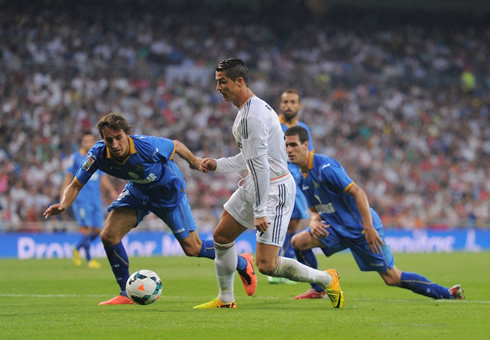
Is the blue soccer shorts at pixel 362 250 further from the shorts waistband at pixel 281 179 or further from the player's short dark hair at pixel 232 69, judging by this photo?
the player's short dark hair at pixel 232 69

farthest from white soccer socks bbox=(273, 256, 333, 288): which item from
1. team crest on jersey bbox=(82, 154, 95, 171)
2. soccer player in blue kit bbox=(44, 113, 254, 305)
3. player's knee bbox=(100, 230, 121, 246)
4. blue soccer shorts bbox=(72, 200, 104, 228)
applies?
blue soccer shorts bbox=(72, 200, 104, 228)

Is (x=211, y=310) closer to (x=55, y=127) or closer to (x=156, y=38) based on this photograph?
(x=55, y=127)

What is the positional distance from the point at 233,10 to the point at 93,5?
626 centimetres

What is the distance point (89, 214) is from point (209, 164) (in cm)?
867

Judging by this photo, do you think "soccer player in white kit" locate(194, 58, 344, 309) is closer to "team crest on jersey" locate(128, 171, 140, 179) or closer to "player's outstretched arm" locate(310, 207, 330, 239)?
"team crest on jersey" locate(128, 171, 140, 179)

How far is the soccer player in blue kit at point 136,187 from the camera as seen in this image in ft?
25.2

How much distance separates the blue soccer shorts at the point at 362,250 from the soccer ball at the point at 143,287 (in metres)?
2.07

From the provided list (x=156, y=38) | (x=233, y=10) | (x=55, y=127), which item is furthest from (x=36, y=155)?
(x=233, y=10)

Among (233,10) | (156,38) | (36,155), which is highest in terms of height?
(233,10)

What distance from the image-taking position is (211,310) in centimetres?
733

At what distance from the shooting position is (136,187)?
27.7ft

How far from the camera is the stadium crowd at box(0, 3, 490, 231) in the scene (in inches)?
874

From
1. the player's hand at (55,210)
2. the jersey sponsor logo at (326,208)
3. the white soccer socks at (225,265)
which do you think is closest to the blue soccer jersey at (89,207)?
the jersey sponsor logo at (326,208)

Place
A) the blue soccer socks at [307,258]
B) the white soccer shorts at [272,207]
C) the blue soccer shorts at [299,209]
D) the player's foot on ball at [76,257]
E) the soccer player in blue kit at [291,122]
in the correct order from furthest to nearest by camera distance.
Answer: the player's foot on ball at [76,257], the blue soccer shorts at [299,209], the soccer player in blue kit at [291,122], the blue soccer socks at [307,258], the white soccer shorts at [272,207]
